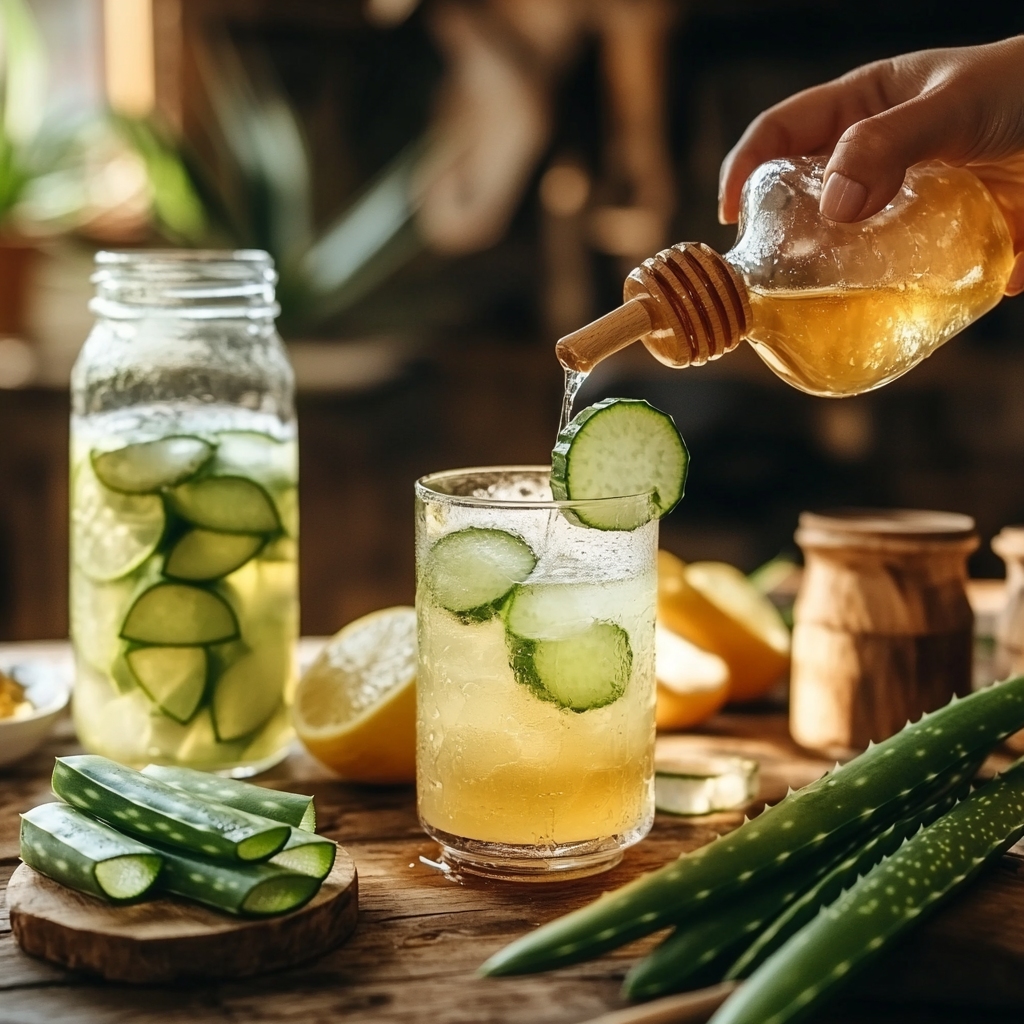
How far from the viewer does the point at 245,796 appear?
3.83 feet

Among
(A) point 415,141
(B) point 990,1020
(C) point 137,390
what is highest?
(A) point 415,141

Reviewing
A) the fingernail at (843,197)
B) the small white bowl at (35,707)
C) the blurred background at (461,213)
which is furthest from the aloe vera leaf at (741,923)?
the blurred background at (461,213)

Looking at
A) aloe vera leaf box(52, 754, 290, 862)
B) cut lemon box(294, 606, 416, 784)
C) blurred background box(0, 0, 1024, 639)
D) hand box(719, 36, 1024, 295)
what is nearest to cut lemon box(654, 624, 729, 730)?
cut lemon box(294, 606, 416, 784)

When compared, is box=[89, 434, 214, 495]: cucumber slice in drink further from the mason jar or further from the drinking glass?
the drinking glass

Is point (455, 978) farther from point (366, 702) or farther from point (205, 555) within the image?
point (205, 555)

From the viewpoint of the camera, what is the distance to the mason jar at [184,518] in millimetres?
1421

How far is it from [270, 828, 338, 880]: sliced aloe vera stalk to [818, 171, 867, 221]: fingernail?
0.69m

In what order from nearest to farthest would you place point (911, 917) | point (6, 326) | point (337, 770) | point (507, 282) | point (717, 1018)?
point (717, 1018) → point (911, 917) → point (337, 770) → point (6, 326) → point (507, 282)

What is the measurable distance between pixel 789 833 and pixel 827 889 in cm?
5

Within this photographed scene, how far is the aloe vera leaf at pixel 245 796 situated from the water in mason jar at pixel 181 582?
225 millimetres

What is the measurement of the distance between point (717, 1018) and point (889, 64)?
1.11 meters

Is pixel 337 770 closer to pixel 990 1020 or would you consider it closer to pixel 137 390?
pixel 137 390

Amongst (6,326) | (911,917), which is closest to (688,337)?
(911,917)

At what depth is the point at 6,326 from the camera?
3938mm
